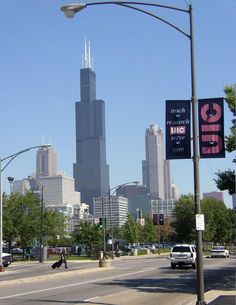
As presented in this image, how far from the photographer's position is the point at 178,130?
16812 mm

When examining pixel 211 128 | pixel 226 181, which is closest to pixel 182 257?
pixel 226 181

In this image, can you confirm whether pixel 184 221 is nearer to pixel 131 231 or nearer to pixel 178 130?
pixel 131 231

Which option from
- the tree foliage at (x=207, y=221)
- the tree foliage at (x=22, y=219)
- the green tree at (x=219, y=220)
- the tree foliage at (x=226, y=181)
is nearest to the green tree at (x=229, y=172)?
the tree foliage at (x=226, y=181)

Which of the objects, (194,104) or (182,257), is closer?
(194,104)

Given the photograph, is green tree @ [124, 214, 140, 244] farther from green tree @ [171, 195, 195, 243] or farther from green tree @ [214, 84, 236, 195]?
green tree @ [214, 84, 236, 195]

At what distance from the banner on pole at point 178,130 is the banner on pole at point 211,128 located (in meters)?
0.39

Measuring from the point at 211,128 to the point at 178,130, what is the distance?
3.13 feet

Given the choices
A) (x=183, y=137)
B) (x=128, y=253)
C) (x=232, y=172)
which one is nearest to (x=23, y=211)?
(x=128, y=253)

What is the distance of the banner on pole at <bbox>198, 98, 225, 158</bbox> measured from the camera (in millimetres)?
16438

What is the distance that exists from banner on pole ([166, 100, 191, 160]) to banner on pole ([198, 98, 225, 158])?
15.2 inches

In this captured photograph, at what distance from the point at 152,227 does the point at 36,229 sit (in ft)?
203

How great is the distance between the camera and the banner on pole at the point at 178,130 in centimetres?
1672

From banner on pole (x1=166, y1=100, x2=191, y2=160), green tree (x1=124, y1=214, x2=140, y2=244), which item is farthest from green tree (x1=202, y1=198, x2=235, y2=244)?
banner on pole (x1=166, y1=100, x2=191, y2=160)

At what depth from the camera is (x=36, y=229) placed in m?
76.2
